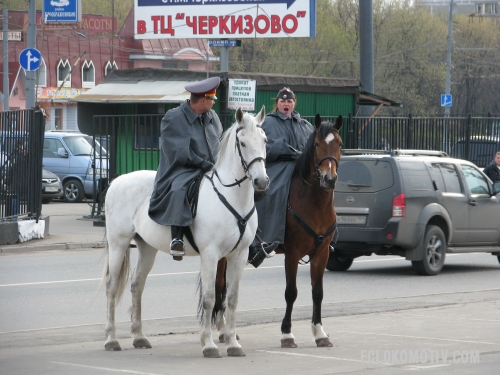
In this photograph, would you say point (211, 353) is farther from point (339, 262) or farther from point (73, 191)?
point (73, 191)

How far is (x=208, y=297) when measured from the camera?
8094mm

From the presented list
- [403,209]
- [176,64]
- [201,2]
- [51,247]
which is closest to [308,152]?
[403,209]

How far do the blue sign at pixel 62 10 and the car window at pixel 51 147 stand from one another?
12.2 ft

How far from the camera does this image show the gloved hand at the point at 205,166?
8.45 meters

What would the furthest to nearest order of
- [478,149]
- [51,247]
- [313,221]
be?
1. [478,149]
2. [51,247]
3. [313,221]

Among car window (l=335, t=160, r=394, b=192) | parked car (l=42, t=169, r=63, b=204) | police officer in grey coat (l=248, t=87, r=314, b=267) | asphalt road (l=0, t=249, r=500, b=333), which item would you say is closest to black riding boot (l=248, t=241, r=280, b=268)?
police officer in grey coat (l=248, t=87, r=314, b=267)

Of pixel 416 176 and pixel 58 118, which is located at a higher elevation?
pixel 58 118

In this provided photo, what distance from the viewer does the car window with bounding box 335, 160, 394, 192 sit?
48.7 feet

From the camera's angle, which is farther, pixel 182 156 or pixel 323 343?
pixel 323 343

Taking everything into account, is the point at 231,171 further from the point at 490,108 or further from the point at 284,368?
the point at 490,108

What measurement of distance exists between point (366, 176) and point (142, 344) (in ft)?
23.3

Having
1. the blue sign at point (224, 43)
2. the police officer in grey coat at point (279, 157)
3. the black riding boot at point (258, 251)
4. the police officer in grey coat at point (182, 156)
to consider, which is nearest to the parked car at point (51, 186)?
the blue sign at point (224, 43)

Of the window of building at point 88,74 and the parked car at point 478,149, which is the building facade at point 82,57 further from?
the parked car at point 478,149

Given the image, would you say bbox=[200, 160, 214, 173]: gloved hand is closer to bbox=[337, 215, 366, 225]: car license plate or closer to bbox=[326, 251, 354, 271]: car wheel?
bbox=[337, 215, 366, 225]: car license plate
